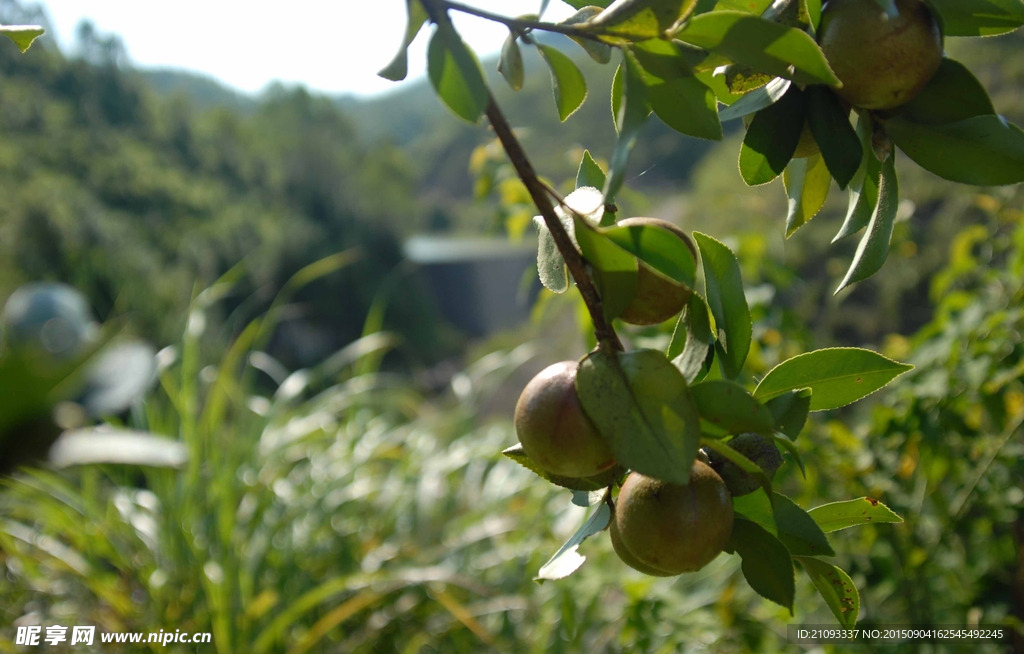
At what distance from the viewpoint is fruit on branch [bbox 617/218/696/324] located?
23cm

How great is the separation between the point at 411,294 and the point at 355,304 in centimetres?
89

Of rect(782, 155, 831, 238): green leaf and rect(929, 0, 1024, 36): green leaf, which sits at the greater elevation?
rect(929, 0, 1024, 36): green leaf

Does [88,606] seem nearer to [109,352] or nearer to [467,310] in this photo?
[109,352]

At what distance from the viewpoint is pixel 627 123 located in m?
0.21

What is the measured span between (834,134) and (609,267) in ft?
0.29

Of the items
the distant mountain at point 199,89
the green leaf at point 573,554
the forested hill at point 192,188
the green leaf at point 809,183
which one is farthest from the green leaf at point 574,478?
the distant mountain at point 199,89

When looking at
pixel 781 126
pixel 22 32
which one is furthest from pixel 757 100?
pixel 22 32

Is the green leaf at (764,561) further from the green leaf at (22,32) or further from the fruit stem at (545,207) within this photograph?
the green leaf at (22,32)

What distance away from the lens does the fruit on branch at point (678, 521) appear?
0.22 m

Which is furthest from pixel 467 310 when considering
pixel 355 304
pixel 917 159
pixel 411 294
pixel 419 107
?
pixel 917 159

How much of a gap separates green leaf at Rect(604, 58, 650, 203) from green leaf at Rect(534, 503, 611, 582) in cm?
11

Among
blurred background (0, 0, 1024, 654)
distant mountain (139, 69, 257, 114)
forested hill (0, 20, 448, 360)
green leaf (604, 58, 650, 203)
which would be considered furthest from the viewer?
Answer: distant mountain (139, 69, 257, 114)

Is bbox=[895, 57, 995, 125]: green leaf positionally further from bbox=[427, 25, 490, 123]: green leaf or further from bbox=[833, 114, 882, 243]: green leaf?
bbox=[427, 25, 490, 123]: green leaf

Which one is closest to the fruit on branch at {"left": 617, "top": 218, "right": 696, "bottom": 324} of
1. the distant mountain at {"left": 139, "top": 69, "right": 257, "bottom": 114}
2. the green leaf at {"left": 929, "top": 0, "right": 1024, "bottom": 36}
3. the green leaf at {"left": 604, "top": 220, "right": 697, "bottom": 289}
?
the green leaf at {"left": 604, "top": 220, "right": 697, "bottom": 289}
